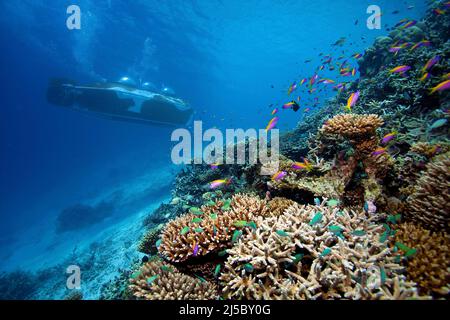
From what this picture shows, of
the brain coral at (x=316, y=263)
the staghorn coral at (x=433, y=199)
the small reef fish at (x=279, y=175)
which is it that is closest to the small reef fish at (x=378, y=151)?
the staghorn coral at (x=433, y=199)

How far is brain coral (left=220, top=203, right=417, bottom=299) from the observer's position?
2545 mm

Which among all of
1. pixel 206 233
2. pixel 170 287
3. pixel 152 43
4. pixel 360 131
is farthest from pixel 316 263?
pixel 152 43

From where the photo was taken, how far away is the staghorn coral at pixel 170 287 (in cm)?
321

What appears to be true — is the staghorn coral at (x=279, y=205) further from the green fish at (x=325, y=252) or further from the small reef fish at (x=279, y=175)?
the green fish at (x=325, y=252)

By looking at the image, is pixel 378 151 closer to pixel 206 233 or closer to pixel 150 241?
pixel 206 233

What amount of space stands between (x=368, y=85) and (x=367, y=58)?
3492mm

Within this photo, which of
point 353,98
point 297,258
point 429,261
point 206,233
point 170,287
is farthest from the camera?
point 353,98

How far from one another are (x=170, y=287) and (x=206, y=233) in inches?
36.7

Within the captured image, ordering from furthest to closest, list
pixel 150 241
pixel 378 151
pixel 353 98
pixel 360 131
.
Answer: pixel 150 241, pixel 353 98, pixel 360 131, pixel 378 151

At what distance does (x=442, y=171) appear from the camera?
338cm

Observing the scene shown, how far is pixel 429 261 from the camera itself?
A: 2.64 m

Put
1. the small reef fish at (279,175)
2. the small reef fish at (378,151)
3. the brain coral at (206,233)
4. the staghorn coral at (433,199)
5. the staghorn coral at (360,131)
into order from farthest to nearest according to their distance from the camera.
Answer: the staghorn coral at (360,131)
the small reef fish at (279,175)
the small reef fish at (378,151)
the brain coral at (206,233)
the staghorn coral at (433,199)

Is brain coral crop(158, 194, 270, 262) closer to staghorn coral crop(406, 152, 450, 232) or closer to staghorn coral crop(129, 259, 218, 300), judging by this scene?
staghorn coral crop(129, 259, 218, 300)

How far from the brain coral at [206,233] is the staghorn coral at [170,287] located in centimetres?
30
